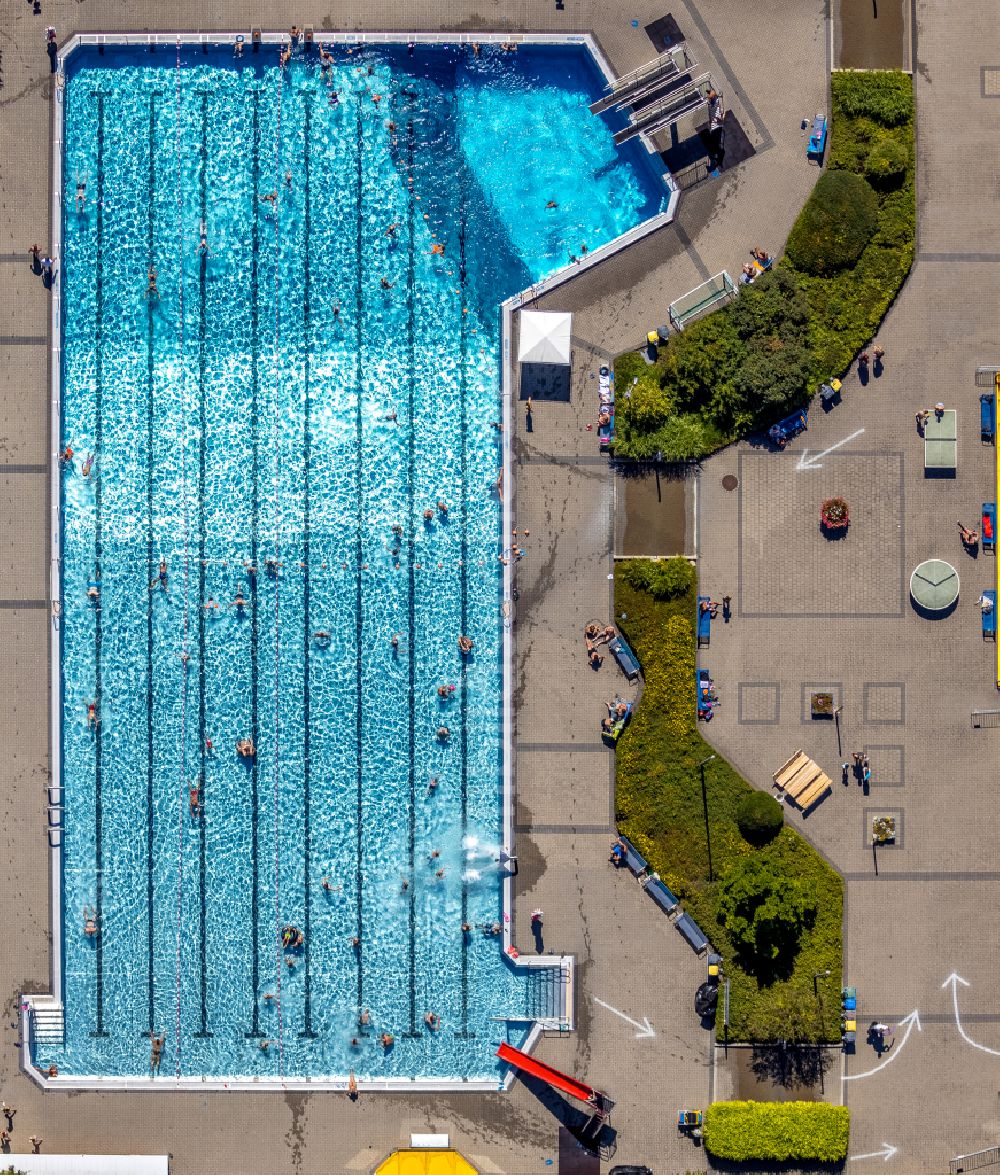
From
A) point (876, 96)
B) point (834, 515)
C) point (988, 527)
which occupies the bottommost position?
point (988, 527)

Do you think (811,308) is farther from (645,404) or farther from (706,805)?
(706,805)

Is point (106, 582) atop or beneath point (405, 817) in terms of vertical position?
atop

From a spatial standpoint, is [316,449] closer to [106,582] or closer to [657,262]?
[106,582]

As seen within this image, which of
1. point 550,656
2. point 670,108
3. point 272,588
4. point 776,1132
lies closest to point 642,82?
point 670,108

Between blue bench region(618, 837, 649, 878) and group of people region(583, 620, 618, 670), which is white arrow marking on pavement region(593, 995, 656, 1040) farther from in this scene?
group of people region(583, 620, 618, 670)

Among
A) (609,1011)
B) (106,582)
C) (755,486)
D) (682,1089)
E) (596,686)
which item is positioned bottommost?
(682,1089)

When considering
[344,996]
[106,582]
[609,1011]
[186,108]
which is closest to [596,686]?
[609,1011]

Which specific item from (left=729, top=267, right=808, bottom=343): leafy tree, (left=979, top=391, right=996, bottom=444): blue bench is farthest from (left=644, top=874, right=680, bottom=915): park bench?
(left=979, top=391, right=996, bottom=444): blue bench
